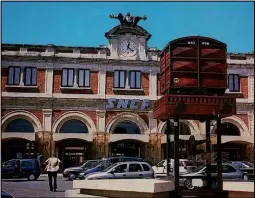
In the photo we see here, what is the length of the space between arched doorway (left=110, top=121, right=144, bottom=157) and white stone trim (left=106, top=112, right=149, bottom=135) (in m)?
0.22

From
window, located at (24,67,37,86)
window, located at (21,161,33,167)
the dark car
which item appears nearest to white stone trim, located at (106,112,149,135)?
window, located at (24,67,37,86)

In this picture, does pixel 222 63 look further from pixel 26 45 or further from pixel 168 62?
pixel 26 45

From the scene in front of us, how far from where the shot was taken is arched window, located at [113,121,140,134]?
27.1 m

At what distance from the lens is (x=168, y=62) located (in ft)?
30.9

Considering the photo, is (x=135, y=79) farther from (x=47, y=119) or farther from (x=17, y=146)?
(x=17, y=146)

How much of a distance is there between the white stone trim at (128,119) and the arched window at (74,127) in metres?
1.41

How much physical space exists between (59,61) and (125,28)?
14.2 ft

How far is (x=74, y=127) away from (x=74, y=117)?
595mm

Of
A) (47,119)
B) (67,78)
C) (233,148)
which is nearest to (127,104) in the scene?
(67,78)

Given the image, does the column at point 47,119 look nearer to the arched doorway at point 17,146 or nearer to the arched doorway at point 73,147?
the arched doorway at point 73,147

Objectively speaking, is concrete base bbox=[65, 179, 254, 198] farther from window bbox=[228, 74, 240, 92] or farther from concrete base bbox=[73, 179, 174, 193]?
window bbox=[228, 74, 240, 92]

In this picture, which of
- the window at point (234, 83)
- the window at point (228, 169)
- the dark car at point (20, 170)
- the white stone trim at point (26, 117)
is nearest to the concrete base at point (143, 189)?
the window at point (228, 169)

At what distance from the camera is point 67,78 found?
26.9 m

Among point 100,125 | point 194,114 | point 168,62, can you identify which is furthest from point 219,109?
point 100,125
